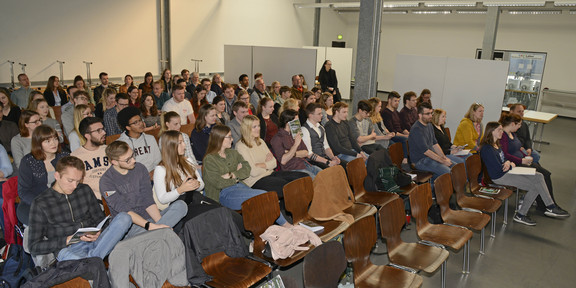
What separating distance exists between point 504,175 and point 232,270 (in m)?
4.04

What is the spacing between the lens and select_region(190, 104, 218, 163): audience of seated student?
5.05 metres

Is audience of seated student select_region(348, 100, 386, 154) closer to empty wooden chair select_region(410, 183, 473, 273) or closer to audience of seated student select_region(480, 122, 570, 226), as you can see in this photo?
audience of seated student select_region(480, 122, 570, 226)

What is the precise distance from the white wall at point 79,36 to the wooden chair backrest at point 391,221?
8.54 metres

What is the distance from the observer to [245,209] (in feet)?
11.0

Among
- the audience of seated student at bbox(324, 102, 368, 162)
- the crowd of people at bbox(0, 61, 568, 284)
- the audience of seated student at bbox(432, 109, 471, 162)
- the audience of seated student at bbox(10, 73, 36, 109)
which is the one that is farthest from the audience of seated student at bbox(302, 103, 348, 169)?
the audience of seated student at bbox(10, 73, 36, 109)

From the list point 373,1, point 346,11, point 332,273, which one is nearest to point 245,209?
point 332,273

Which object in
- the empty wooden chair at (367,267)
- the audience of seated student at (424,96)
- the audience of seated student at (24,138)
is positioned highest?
the audience of seated student at (424,96)

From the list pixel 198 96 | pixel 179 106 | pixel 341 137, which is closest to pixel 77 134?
pixel 179 106

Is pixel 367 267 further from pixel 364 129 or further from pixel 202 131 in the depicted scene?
pixel 364 129

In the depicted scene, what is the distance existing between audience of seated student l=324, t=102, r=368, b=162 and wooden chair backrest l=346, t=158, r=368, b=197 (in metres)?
0.82

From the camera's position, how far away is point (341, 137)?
5777mm

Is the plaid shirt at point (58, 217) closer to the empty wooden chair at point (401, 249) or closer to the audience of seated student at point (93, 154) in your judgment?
the audience of seated student at point (93, 154)

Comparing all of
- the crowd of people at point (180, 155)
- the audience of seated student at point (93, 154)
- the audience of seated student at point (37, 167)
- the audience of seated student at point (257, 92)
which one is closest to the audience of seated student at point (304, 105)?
the crowd of people at point (180, 155)

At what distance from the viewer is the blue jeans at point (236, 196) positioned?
395 centimetres
